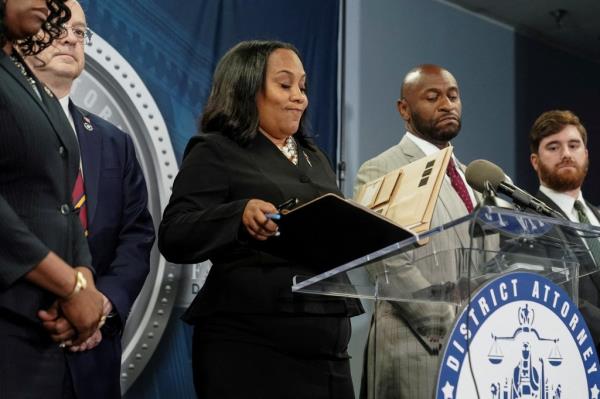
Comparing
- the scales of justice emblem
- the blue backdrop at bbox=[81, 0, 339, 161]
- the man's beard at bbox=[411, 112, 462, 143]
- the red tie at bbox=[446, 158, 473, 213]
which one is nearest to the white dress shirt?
the man's beard at bbox=[411, 112, 462, 143]

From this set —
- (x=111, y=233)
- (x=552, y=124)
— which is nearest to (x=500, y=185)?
(x=111, y=233)

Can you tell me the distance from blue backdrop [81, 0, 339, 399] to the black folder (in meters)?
1.35

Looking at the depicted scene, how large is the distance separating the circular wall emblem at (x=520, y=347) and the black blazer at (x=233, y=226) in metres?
0.63

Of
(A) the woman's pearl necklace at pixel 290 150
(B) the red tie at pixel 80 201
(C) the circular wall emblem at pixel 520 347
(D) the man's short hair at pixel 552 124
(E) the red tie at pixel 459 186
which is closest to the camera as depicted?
(C) the circular wall emblem at pixel 520 347

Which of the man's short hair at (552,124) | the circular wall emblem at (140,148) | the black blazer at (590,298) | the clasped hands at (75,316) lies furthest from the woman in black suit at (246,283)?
the man's short hair at (552,124)

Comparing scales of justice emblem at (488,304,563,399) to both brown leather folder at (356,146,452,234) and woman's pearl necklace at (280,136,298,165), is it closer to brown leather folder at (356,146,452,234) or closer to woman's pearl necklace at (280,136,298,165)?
brown leather folder at (356,146,452,234)

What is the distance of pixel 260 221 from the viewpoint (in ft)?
7.67

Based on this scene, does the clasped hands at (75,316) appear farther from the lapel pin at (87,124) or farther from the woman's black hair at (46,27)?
the lapel pin at (87,124)

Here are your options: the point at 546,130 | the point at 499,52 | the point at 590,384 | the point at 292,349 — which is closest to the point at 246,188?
the point at 292,349

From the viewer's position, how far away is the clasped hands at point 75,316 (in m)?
2.16

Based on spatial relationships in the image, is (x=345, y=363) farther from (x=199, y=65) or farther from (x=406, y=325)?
(x=199, y=65)

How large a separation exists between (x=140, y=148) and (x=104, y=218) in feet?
2.92

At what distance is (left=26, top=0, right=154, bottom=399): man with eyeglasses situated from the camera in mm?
2512

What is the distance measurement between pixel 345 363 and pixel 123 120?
55.4 inches
